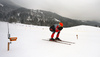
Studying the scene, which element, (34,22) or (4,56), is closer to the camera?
(4,56)

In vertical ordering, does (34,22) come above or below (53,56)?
above

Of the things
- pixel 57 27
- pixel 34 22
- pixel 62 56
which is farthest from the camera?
pixel 34 22

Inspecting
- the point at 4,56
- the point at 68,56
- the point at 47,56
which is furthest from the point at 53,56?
the point at 4,56

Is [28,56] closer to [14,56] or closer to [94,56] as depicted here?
[14,56]

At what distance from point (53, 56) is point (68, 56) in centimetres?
72

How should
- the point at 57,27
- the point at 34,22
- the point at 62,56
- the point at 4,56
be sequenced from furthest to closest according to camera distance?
the point at 34,22 → the point at 57,27 → the point at 62,56 → the point at 4,56

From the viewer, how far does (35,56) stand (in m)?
2.92

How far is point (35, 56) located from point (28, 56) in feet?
1.05

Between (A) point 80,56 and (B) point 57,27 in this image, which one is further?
(B) point 57,27

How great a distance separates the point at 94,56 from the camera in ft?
10.0

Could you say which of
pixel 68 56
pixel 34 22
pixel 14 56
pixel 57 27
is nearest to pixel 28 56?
pixel 14 56

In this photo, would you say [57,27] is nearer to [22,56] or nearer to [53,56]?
[53,56]

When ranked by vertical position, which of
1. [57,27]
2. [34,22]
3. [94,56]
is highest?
[34,22]

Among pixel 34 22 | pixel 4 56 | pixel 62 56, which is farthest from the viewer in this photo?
pixel 34 22
